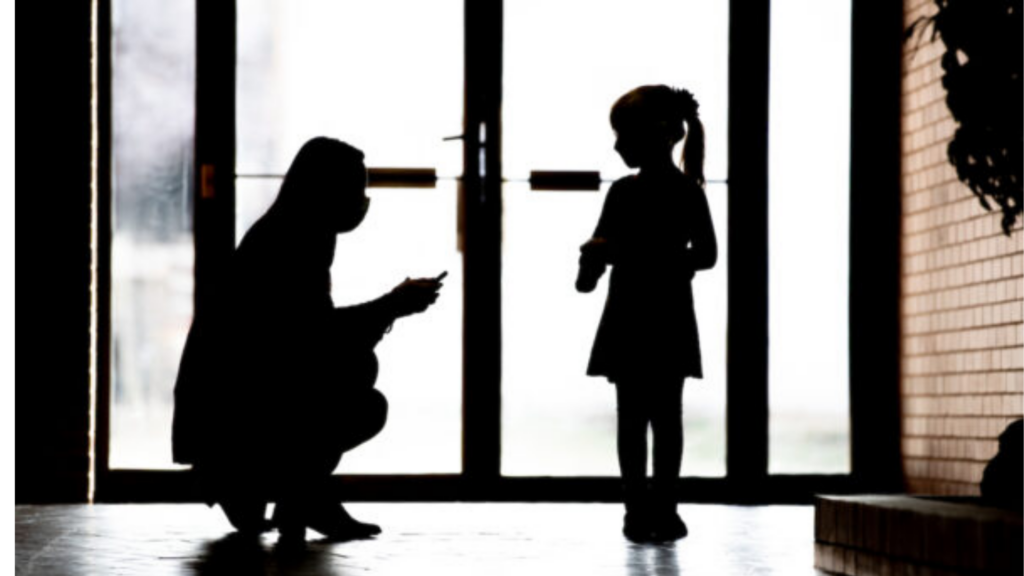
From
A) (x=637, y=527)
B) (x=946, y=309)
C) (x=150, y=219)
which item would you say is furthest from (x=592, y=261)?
(x=150, y=219)

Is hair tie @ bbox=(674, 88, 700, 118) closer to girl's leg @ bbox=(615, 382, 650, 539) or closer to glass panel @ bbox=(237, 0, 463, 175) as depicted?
girl's leg @ bbox=(615, 382, 650, 539)

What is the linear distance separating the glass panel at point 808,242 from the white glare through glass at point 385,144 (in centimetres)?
125

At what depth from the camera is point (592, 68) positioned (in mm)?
7137

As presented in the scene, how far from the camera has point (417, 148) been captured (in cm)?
711

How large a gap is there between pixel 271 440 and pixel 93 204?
2737mm

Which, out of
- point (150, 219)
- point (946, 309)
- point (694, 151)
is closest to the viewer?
point (694, 151)

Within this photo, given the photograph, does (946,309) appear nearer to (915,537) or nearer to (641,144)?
(641,144)

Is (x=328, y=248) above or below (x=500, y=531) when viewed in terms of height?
above

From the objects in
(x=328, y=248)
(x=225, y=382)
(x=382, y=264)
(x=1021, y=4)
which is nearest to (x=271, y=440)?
(x=225, y=382)

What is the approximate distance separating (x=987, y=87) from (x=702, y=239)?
1.43 meters

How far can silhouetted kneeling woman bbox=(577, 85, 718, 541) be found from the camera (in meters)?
4.77

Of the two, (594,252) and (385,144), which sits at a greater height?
(385,144)
